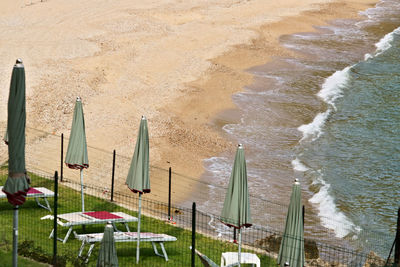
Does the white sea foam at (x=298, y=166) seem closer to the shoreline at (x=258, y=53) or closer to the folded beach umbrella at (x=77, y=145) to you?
the shoreline at (x=258, y=53)

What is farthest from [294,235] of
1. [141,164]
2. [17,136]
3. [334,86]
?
[334,86]

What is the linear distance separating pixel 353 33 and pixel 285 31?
553 centimetres

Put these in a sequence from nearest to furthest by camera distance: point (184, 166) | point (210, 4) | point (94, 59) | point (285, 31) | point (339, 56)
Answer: point (184, 166) < point (94, 59) < point (339, 56) < point (285, 31) < point (210, 4)

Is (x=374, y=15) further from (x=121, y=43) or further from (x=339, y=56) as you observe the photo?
(x=121, y=43)

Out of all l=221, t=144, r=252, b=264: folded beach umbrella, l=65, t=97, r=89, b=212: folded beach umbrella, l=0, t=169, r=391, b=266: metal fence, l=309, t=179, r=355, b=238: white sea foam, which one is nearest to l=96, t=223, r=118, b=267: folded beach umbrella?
l=0, t=169, r=391, b=266: metal fence

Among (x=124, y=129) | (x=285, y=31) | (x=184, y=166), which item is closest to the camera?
(x=184, y=166)

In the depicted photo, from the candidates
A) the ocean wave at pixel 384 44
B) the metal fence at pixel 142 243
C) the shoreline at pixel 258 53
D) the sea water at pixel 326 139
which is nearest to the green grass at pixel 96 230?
the metal fence at pixel 142 243

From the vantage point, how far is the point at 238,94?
33.9 metres

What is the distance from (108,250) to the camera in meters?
11.4

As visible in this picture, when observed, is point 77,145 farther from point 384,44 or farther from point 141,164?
point 384,44

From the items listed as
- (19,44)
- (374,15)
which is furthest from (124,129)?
(374,15)

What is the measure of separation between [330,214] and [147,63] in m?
18.1

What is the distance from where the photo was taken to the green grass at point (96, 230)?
14.4 meters

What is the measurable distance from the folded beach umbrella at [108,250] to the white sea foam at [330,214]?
995 cm
